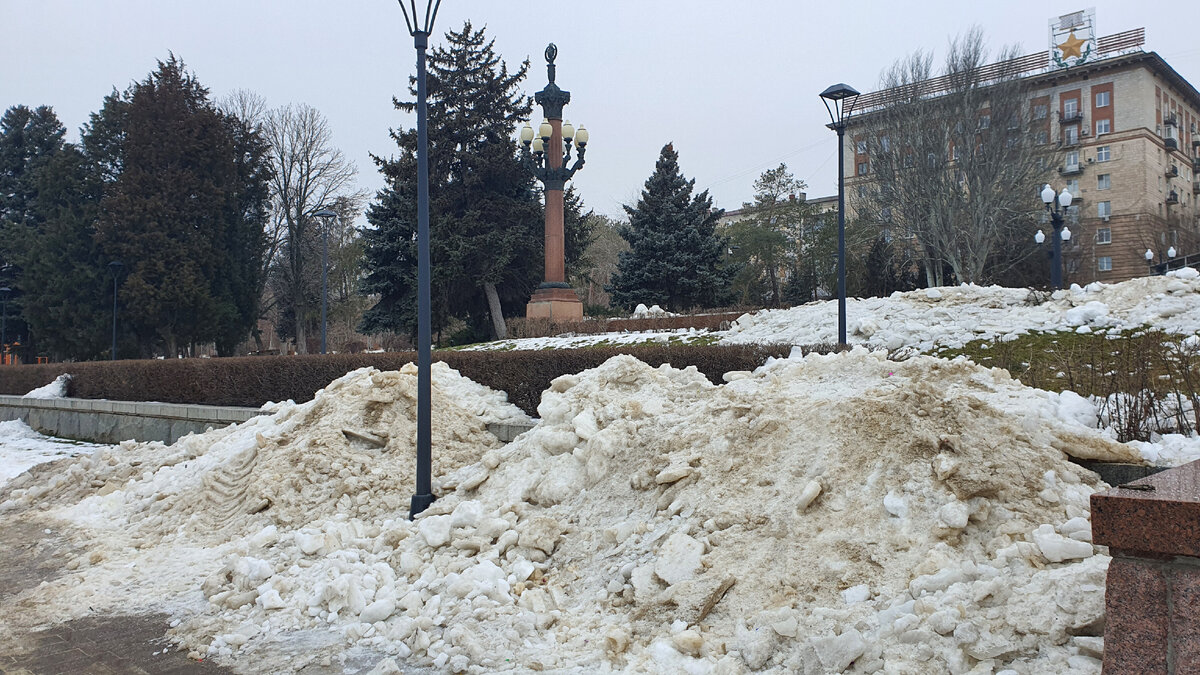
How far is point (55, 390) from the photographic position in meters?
17.3

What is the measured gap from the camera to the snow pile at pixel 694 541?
342 centimetres

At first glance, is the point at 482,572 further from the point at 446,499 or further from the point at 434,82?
the point at 434,82

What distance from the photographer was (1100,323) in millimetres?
10961

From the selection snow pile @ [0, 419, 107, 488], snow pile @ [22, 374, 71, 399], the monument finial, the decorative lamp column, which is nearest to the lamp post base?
snow pile @ [0, 419, 107, 488]

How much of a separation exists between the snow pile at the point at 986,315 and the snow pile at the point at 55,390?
48.7 ft

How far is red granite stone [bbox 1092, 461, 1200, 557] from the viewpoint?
7.29 feet

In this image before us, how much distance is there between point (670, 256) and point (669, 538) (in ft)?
82.3

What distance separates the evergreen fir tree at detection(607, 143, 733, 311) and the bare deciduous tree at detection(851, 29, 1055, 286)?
8.19 metres

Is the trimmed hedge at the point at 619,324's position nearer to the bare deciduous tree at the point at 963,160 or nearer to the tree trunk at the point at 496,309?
the tree trunk at the point at 496,309

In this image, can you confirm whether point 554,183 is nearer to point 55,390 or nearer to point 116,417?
point 116,417

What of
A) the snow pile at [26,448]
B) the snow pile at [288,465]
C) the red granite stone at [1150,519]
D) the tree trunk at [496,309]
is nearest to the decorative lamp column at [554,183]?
the tree trunk at [496,309]

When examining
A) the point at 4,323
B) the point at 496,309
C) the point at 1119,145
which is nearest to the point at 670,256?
the point at 496,309

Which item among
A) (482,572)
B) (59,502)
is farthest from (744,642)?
(59,502)

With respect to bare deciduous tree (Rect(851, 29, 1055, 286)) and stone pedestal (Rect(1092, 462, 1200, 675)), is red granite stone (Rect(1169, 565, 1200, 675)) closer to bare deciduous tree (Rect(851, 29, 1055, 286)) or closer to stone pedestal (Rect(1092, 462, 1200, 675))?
stone pedestal (Rect(1092, 462, 1200, 675))
